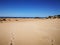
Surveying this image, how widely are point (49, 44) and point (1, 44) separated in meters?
2.44

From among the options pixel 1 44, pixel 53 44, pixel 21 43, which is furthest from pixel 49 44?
pixel 1 44

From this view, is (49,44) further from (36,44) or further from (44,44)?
(36,44)

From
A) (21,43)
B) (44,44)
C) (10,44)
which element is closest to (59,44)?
(44,44)

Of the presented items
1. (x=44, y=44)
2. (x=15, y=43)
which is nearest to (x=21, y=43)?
(x=15, y=43)

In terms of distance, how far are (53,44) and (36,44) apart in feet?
2.82

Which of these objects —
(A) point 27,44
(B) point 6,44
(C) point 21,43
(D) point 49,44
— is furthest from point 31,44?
(B) point 6,44

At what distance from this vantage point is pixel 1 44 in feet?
16.2

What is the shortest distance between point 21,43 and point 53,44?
65.0 inches

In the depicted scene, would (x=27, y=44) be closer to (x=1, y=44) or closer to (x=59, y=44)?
(x=1, y=44)

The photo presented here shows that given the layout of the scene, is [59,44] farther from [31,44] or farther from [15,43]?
[15,43]

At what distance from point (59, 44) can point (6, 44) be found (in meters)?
2.71

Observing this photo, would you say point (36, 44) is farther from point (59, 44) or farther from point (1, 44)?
point (1, 44)

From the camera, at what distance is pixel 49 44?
4934 mm

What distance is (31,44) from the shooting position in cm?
498
